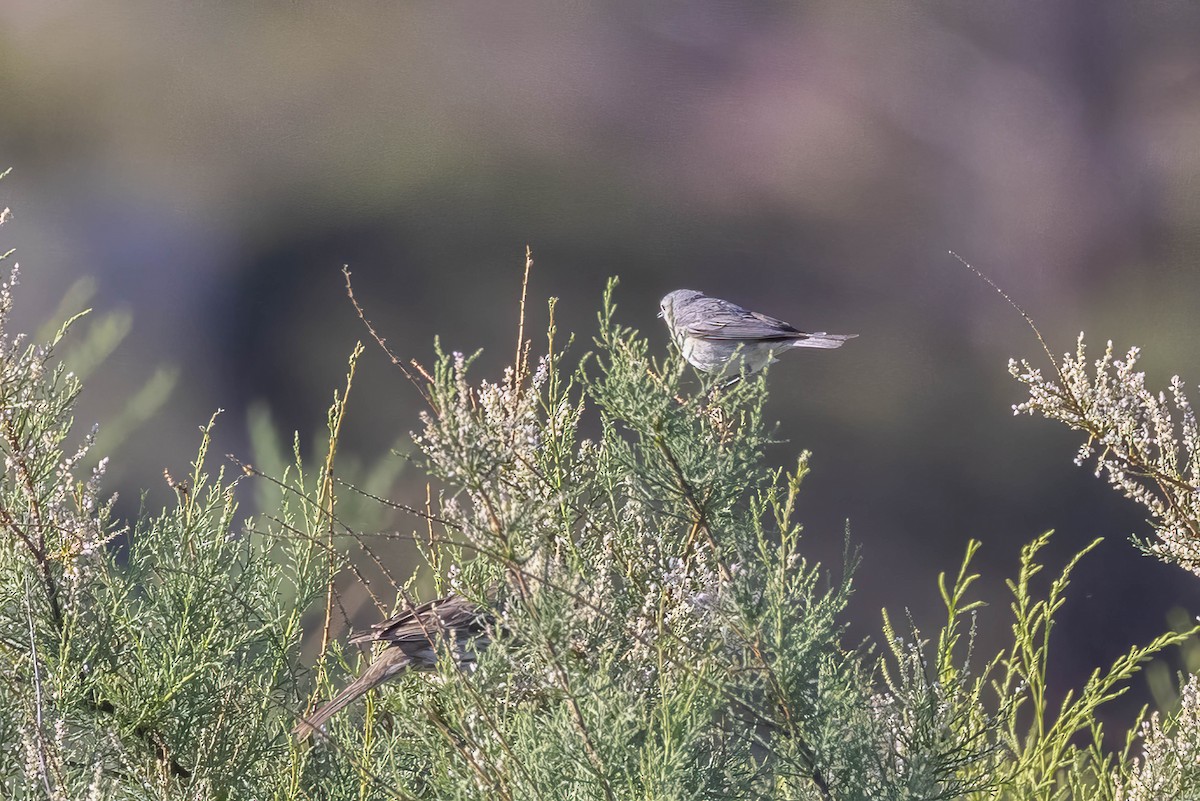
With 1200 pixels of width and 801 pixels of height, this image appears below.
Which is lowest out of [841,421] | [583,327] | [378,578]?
[378,578]

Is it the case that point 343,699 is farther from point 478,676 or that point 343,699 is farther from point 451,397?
point 451,397

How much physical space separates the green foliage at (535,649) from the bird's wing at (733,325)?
874mm

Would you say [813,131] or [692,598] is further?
[813,131]

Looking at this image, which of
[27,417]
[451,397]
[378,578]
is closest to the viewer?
[451,397]

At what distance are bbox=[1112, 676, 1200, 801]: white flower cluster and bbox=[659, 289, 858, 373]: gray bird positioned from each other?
1042 millimetres

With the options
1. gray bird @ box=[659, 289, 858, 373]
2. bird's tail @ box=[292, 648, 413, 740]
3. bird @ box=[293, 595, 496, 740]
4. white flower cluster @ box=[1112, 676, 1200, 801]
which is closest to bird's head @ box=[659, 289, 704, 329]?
gray bird @ box=[659, 289, 858, 373]

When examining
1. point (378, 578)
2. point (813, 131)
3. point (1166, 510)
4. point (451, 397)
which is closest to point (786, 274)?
point (813, 131)

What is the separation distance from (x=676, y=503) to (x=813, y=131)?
2.22 meters

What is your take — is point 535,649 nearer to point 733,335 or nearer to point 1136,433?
point 1136,433

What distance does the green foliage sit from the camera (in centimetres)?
80

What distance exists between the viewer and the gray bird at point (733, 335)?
217 centimetres

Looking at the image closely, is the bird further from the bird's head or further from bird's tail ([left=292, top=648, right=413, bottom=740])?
the bird's head

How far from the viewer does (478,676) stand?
0.85 metres

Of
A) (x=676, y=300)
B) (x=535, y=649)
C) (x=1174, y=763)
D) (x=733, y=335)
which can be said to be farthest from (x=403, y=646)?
(x=676, y=300)
